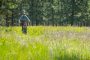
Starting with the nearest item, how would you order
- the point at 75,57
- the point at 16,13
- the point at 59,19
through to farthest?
1. the point at 75,57
2. the point at 16,13
3. the point at 59,19

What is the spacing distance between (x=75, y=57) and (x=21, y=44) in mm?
1209

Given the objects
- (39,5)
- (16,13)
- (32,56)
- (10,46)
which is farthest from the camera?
(39,5)

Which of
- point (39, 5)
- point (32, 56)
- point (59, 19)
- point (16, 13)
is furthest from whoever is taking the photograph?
point (59, 19)

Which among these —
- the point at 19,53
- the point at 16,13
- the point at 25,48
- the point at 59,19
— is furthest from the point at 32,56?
the point at 59,19

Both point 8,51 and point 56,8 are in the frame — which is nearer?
point 8,51

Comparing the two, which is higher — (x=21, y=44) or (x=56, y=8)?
(x=21, y=44)

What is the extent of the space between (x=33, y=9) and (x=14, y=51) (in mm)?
51066

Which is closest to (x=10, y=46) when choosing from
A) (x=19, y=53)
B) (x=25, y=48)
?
(x=25, y=48)

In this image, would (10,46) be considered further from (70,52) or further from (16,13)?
(16,13)

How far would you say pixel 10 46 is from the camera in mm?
5945

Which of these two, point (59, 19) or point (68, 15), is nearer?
point (68, 15)

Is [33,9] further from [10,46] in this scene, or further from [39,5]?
[10,46]

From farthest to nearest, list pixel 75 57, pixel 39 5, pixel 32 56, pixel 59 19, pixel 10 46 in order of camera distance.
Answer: pixel 59 19 < pixel 39 5 < pixel 10 46 < pixel 75 57 < pixel 32 56

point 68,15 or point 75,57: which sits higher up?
point 75,57
